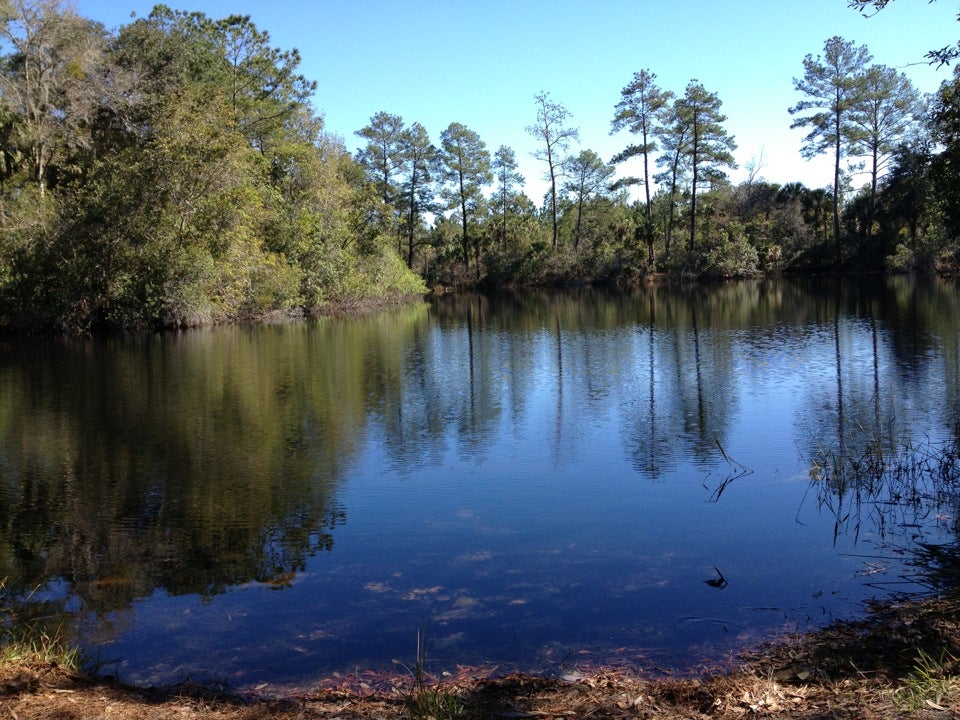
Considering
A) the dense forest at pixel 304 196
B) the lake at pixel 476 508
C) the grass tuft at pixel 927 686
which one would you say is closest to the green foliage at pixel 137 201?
the dense forest at pixel 304 196

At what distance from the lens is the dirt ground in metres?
3.78

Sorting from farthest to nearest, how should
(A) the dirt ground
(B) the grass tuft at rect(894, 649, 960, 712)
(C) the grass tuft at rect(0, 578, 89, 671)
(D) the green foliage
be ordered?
(D) the green foliage → (C) the grass tuft at rect(0, 578, 89, 671) → (A) the dirt ground → (B) the grass tuft at rect(894, 649, 960, 712)

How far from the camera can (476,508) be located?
27.9 ft

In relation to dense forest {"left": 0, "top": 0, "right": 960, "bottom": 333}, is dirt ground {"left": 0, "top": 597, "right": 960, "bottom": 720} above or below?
below

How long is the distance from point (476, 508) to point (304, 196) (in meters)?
39.2

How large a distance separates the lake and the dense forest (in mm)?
4736

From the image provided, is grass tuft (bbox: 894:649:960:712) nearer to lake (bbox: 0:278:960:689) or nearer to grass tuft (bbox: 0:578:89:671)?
lake (bbox: 0:278:960:689)

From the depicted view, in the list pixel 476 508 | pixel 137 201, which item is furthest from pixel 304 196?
pixel 476 508

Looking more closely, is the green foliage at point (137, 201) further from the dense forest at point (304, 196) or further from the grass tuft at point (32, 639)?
the grass tuft at point (32, 639)

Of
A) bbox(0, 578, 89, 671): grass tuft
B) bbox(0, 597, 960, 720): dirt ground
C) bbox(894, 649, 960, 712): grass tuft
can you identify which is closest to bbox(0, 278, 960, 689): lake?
bbox(0, 578, 89, 671): grass tuft

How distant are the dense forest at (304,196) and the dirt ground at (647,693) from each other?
7011mm

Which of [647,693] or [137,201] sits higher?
[137,201]

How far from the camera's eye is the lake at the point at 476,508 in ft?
18.4

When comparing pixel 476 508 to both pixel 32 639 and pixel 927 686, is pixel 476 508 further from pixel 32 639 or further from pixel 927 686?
pixel 927 686
